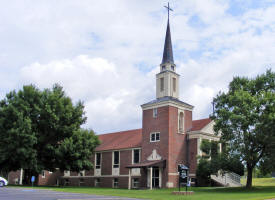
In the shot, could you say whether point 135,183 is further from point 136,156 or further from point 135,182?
point 136,156

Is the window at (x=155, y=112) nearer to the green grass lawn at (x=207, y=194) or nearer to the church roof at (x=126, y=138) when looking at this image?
the church roof at (x=126, y=138)

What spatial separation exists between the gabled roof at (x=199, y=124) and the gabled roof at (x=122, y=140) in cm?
755

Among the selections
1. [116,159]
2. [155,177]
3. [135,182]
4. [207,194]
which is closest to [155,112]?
[155,177]

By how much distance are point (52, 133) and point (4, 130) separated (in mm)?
5568

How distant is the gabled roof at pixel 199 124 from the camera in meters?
43.7

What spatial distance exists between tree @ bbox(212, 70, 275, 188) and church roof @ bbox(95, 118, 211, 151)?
9947mm

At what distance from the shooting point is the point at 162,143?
139ft

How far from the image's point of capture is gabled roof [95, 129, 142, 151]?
48.4 metres

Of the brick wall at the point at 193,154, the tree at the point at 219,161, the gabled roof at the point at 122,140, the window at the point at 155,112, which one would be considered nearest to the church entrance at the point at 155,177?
the brick wall at the point at 193,154

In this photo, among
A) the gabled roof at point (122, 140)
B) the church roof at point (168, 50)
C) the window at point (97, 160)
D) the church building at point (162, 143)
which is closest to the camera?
the church building at point (162, 143)

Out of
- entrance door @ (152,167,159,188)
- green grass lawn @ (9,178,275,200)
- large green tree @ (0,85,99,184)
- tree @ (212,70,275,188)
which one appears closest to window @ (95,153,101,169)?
large green tree @ (0,85,99,184)

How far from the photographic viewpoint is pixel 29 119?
131 feet

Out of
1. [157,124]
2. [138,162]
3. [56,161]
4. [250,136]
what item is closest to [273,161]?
[250,136]

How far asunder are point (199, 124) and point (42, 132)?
19692 millimetres
